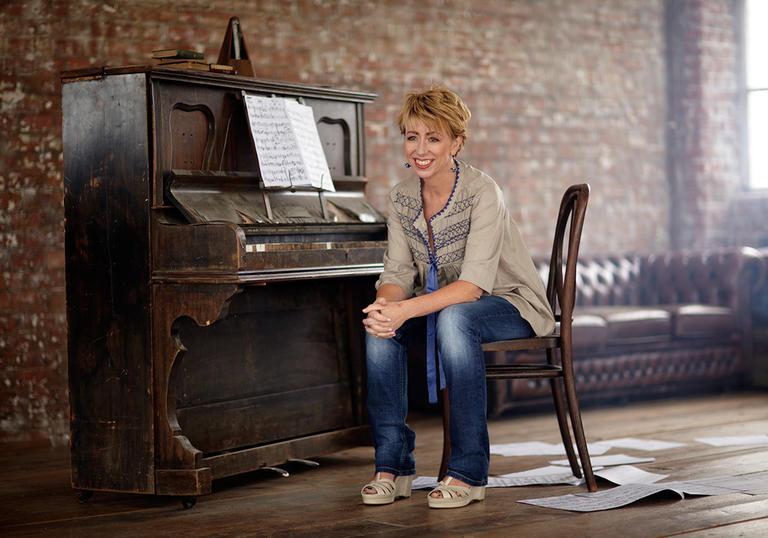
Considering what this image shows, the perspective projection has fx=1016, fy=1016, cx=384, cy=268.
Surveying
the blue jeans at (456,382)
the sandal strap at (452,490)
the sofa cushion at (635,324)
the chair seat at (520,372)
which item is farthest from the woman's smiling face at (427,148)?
the sofa cushion at (635,324)

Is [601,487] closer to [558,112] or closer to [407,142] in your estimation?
[407,142]

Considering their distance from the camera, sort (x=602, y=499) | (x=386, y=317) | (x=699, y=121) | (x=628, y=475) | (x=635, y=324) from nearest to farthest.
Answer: (x=386, y=317), (x=602, y=499), (x=628, y=475), (x=635, y=324), (x=699, y=121)

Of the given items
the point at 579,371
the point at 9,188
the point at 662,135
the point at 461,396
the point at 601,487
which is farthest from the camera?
the point at 662,135

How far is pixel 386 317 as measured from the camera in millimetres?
3191

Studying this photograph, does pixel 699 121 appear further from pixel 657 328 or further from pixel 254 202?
pixel 254 202

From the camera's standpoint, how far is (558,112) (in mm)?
6836

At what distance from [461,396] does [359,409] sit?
4.22 feet

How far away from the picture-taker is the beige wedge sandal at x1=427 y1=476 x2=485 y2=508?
3.20 m

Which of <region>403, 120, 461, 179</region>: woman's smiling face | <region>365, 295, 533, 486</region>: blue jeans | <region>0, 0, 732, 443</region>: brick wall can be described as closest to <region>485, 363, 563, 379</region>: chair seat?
<region>365, 295, 533, 486</region>: blue jeans

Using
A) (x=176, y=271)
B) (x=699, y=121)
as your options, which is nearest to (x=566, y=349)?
(x=176, y=271)

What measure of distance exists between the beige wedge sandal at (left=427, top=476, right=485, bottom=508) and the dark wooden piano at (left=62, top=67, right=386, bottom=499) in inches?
30.6

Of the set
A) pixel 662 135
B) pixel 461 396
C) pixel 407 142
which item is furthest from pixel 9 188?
pixel 662 135

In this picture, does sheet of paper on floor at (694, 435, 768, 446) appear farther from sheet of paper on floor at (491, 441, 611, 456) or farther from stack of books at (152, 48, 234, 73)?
stack of books at (152, 48, 234, 73)

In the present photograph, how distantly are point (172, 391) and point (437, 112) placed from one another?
1.29 meters
